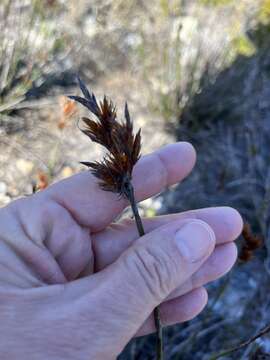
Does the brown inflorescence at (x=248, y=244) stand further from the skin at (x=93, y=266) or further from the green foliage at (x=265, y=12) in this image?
the green foliage at (x=265, y=12)

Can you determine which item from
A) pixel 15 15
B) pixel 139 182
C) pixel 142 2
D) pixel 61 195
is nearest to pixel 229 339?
pixel 139 182

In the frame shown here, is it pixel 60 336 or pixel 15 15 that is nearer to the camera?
pixel 60 336

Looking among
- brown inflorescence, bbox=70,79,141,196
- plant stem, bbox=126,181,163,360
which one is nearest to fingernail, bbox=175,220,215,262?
plant stem, bbox=126,181,163,360

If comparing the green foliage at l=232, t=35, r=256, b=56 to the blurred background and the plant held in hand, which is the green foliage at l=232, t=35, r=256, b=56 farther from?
the plant held in hand

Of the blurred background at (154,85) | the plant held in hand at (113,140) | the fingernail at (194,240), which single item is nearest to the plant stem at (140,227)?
the plant held in hand at (113,140)

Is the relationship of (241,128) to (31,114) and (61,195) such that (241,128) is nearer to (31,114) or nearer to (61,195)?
(31,114)

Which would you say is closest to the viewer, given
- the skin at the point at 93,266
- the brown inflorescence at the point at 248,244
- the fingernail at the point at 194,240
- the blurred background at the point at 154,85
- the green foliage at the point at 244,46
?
the skin at the point at 93,266

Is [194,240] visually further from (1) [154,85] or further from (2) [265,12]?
(2) [265,12]
